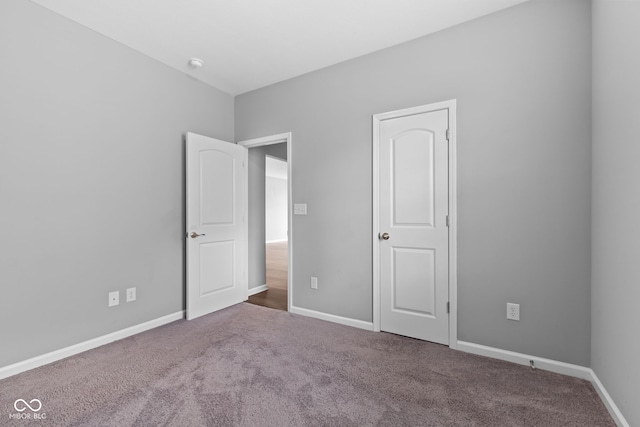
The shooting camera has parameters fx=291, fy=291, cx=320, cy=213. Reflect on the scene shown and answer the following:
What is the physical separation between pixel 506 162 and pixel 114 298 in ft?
11.6

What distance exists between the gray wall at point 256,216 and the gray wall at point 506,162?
1612mm

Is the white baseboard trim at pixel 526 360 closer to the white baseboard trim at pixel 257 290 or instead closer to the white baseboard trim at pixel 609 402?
the white baseboard trim at pixel 609 402

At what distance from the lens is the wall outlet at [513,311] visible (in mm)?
2211

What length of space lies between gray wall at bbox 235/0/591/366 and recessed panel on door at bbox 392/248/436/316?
0.25 meters

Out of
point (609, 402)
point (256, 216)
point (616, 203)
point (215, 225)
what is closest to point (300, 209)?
point (215, 225)

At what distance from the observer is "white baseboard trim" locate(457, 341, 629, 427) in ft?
5.32

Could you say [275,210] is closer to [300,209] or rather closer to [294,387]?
[300,209]

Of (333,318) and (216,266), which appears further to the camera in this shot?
(216,266)

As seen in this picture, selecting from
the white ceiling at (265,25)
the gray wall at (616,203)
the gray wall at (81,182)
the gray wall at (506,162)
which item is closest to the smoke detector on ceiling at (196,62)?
the white ceiling at (265,25)

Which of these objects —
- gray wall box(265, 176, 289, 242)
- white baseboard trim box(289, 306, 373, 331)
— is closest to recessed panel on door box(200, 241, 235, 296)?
white baseboard trim box(289, 306, 373, 331)

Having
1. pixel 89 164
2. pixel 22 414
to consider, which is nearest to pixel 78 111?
pixel 89 164

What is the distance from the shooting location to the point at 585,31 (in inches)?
78.0

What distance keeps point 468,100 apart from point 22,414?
143 inches

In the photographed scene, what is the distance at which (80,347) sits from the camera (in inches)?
94.9
